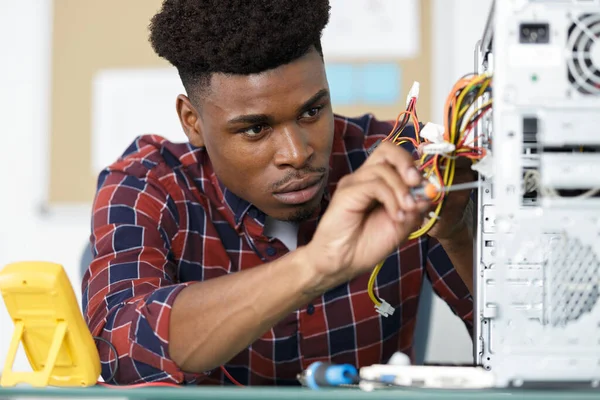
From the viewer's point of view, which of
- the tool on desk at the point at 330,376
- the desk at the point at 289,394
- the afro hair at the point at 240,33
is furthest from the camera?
the afro hair at the point at 240,33

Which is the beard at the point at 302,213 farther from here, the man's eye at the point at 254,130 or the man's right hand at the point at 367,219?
the man's right hand at the point at 367,219

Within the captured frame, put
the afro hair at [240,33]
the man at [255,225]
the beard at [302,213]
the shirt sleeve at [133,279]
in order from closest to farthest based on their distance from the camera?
the man at [255,225] < the shirt sleeve at [133,279] < the afro hair at [240,33] < the beard at [302,213]

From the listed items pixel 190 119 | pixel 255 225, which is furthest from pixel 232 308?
pixel 190 119

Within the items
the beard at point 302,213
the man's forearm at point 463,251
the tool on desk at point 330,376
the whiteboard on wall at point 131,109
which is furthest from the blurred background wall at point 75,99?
the tool on desk at point 330,376

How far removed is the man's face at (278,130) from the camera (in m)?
1.27

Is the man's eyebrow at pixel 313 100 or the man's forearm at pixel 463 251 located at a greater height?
the man's eyebrow at pixel 313 100

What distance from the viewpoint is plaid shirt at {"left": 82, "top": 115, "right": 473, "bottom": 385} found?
4.64ft

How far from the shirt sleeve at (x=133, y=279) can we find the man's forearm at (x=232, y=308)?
3cm

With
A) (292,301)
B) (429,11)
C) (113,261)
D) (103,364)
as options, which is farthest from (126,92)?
(292,301)

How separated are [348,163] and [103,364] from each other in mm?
720

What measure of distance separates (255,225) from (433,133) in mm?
597

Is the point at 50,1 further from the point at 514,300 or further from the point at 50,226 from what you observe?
the point at 514,300

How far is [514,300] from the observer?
85 cm

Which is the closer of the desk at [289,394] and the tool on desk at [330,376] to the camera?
the desk at [289,394]
